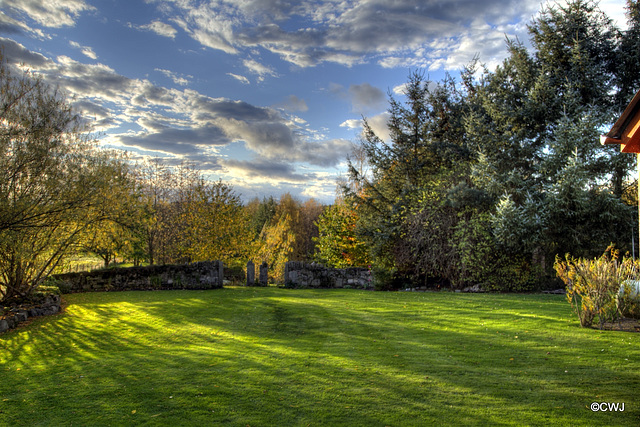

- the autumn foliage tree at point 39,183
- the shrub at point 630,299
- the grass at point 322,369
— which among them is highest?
the autumn foliage tree at point 39,183

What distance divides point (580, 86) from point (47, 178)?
63.4ft

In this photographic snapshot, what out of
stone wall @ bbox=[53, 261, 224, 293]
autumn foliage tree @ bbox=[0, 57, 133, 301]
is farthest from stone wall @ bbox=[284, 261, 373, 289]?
autumn foliage tree @ bbox=[0, 57, 133, 301]

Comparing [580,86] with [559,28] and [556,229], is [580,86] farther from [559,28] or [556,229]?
[556,229]

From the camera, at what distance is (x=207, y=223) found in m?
20.8

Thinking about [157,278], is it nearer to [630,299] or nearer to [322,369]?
[322,369]

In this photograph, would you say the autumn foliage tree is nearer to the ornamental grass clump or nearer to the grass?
the grass

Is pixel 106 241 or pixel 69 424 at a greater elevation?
pixel 106 241

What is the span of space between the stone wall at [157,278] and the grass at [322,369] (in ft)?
20.2

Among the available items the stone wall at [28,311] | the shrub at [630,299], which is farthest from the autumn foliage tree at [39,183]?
the shrub at [630,299]

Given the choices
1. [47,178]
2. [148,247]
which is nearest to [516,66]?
[47,178]

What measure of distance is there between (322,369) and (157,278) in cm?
1301

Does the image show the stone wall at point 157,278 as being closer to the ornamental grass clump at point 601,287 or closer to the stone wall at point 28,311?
the stone wall at point 28,311

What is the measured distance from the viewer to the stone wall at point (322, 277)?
680 inches

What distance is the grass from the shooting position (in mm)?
4449
